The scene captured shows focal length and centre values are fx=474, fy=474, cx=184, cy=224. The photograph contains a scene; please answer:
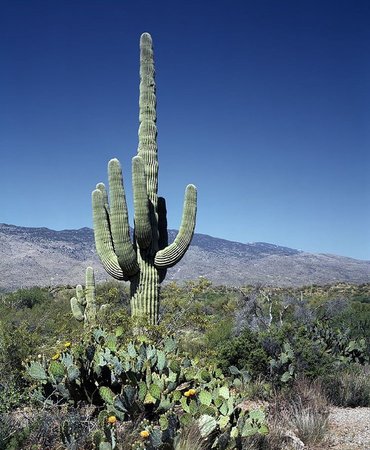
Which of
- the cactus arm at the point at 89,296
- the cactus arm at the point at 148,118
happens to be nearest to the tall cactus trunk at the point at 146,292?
the cactus arm at the point at 148,118

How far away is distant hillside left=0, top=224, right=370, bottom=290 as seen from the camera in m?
69.1

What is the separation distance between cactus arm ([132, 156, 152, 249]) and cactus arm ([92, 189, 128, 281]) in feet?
2.58

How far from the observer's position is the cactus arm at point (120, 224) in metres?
9.63

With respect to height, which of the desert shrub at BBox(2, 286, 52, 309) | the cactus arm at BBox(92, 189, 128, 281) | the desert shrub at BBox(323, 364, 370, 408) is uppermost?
the cactus arm at BBox(92, 189, 128, 281)

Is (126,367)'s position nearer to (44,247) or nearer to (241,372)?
(241,372)

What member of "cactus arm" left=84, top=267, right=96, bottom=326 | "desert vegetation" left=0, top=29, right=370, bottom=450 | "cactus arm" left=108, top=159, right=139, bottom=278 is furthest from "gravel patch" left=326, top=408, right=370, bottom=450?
"cactus arm" left=84, top=267, right=96, bottom=326

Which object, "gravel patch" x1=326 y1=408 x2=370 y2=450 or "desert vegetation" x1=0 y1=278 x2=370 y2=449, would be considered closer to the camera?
"desert vegetation" x1=0 y1=278 x2=370 y2=449

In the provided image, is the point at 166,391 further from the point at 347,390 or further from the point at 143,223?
the point at 143,223

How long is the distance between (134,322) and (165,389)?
12.3 ft

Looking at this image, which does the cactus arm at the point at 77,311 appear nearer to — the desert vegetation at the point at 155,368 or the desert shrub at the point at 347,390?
the desert vegetation at the point at 155,368

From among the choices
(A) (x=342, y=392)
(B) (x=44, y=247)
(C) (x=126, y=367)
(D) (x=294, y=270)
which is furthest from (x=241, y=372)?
(D) (x=294, y=270)

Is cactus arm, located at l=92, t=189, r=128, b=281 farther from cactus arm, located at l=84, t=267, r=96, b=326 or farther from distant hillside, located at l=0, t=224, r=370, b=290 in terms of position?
distant hillside, located at l=0, t=224, r=370, b=290

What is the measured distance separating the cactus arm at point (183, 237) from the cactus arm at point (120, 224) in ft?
2.03

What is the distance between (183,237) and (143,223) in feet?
4.44
